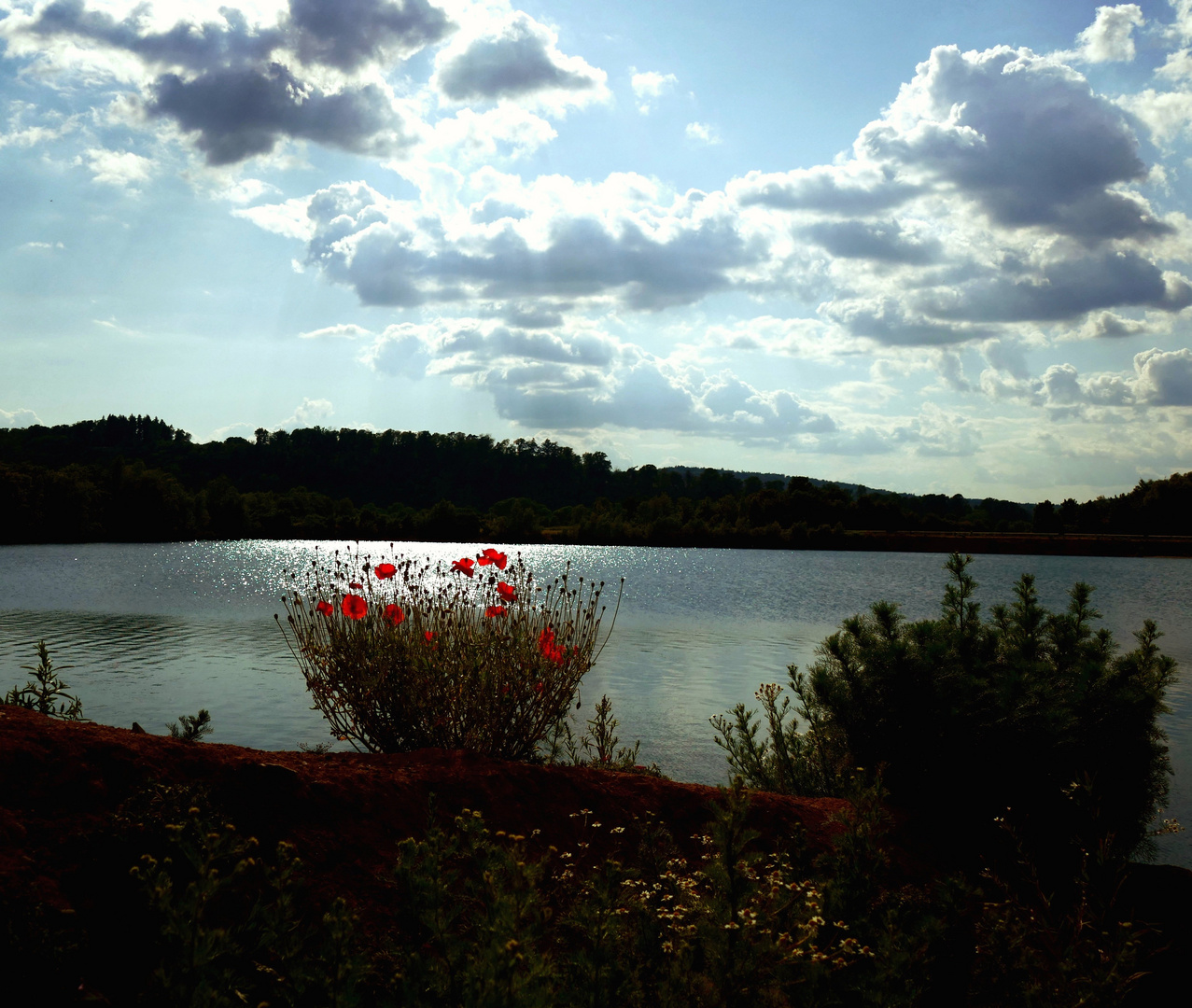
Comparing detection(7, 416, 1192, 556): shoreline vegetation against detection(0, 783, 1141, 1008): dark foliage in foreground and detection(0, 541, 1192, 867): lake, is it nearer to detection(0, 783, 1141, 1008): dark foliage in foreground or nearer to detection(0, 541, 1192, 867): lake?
detection(0, 541, 1192, 867): lake

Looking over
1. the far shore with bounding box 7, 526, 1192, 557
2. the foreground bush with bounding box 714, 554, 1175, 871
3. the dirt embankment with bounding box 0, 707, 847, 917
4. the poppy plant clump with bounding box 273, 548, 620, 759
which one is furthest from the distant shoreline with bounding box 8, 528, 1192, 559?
the dirt embankment with bounding box 0, 707, 847, 917

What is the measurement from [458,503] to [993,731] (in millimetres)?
103366

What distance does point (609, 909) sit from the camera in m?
2.62

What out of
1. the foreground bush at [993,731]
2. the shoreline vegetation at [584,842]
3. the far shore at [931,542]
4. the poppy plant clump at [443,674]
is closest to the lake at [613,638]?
the foreground bush at [993,731]

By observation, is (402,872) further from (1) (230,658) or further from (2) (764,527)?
(2) (764,527)

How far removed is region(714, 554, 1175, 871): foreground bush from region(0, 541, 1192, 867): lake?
69.4 inches

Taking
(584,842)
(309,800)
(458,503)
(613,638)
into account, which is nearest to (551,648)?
(584,842)

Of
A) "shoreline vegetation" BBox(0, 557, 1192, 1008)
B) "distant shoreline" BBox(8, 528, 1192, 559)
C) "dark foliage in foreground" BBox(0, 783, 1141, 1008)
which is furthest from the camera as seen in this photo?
"distant shoreline" BBox(8, 528, 1192, 559)

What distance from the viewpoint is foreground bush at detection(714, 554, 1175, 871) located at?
217 inches

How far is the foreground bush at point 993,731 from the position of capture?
5.51m

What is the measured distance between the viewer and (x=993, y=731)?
561 centimetres

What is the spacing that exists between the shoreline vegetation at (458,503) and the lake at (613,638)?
113ft

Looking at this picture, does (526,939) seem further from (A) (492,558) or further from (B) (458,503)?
(B) (458,503)

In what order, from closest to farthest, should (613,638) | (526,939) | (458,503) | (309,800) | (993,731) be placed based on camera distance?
(526,939) < (309,800) < (993,731) < (613,638) < (458,503)
